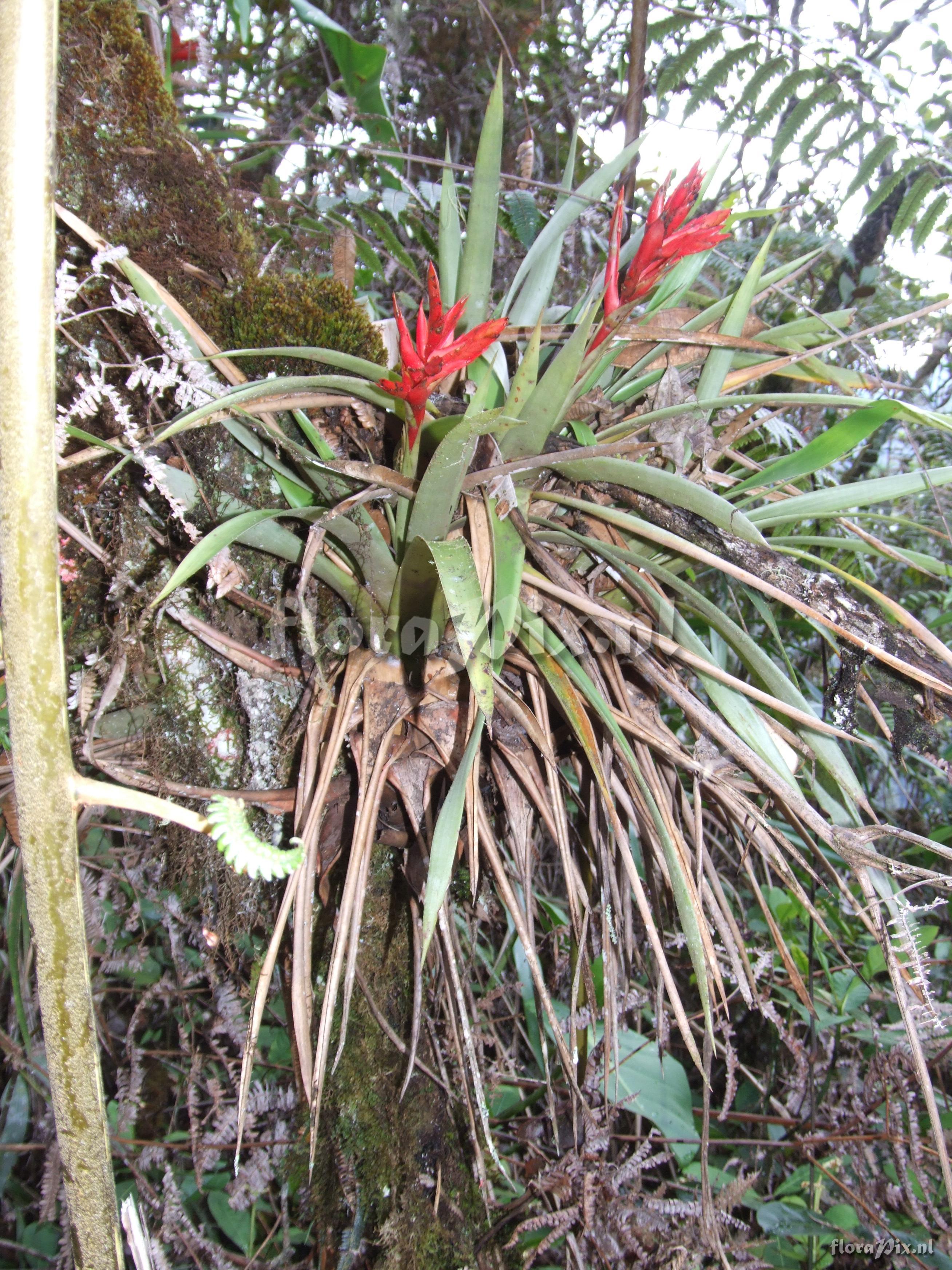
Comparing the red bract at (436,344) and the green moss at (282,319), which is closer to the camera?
the red bract at (436,344)

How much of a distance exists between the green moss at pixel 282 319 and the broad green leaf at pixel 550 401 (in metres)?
0.20

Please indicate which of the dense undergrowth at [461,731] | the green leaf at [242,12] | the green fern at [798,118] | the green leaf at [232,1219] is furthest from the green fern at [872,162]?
the green leaf at [232,1219]

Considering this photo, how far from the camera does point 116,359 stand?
2.33 ft

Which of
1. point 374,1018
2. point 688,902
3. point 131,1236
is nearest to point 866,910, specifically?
point 688,902

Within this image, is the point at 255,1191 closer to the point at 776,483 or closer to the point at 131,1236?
the point at 131,1236

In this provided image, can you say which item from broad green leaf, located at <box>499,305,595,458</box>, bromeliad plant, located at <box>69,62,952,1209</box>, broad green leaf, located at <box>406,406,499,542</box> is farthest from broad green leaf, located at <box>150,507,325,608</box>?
broad green leaf, located at <box>499,305,595,458</box>

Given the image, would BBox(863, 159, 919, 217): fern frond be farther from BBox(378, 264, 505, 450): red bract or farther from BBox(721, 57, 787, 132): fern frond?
BBox(378, 264, 505, 450): red bract

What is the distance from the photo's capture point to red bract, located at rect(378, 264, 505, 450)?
0.54 m

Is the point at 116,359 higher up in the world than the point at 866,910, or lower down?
higher up

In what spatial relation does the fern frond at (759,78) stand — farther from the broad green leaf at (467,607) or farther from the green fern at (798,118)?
the broad green leaf at (467,607)

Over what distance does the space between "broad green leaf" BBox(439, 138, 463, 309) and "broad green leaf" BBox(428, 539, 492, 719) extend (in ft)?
1.49

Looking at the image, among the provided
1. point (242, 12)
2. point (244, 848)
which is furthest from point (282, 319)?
point (242, 12)

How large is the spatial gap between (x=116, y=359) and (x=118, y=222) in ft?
0.45

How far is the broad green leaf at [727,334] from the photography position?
76 cm
